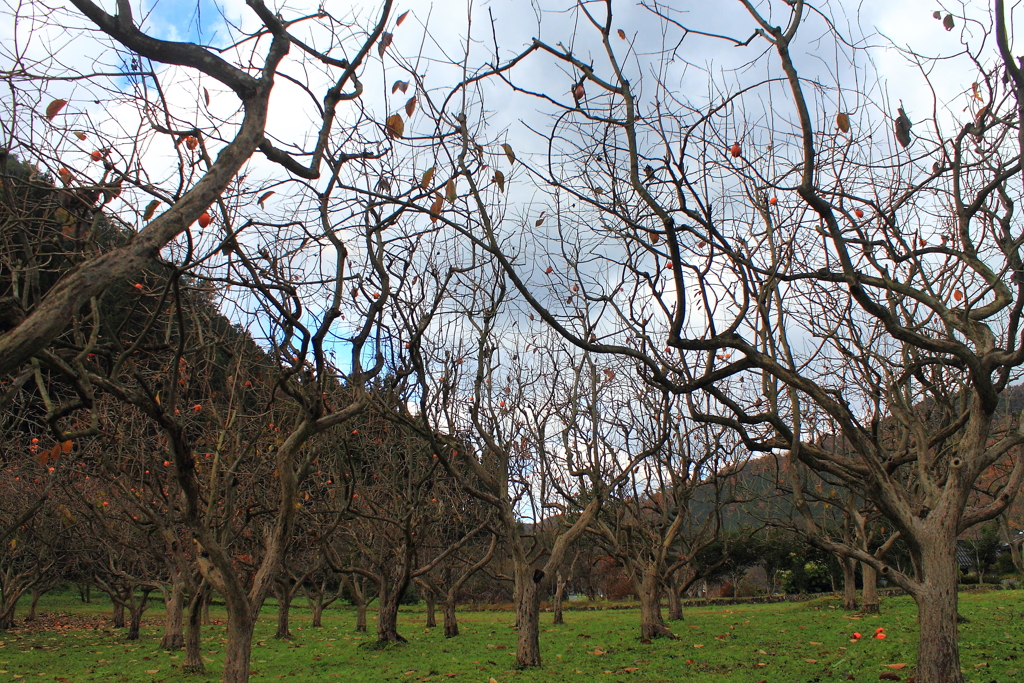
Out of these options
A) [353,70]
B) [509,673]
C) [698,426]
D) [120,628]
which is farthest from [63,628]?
[353,70]

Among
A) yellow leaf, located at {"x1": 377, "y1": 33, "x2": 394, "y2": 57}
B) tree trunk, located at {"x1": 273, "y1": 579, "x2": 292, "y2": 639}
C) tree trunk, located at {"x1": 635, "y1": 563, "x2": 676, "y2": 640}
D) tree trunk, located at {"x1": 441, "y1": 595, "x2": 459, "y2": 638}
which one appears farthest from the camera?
tree trunk, located at {"x1": 273, "y1": 579, "x2": 292, "y2": 639}

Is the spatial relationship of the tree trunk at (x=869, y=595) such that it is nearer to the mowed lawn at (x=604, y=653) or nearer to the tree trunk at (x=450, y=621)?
the mowed lawn at (x=604, y=653)

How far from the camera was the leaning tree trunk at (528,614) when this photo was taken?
10375mm

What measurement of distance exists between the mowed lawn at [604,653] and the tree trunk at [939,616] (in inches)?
85.7

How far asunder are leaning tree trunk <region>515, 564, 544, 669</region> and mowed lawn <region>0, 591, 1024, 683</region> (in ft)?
1.02

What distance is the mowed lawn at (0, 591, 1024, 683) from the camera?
9.12 meters

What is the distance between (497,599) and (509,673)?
27563 millimetres

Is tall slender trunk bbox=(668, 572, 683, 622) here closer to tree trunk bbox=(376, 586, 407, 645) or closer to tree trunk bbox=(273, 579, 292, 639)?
tree trunk bbox=(376, 586, 407, 645)

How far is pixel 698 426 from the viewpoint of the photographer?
49.1 ft

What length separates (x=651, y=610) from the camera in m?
14.4

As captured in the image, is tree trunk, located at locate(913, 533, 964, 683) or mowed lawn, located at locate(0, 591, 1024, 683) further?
mowed lawn, located at locate(0, 591, 1024, 683)

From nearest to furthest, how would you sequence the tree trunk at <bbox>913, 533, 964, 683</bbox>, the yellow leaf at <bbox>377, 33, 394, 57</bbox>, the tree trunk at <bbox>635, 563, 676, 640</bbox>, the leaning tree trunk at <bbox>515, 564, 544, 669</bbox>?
the yellow leaf at <bbox>377, 33, 394, 57</bbox>
the tree trunk at <bbox>913, 533, 964, 683</bbox>
the leaning tree trunk at <bbox>515, 564, 544, 669</bbox>
the tree trunk at <bbox>635, 563, 676, 640</bbox>

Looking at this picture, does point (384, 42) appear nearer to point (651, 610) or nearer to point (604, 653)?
point (604, 653)

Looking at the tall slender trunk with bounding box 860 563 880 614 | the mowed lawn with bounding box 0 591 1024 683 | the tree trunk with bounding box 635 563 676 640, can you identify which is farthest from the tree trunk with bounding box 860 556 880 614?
the tree trunk with bounding box 635 563 676 640
